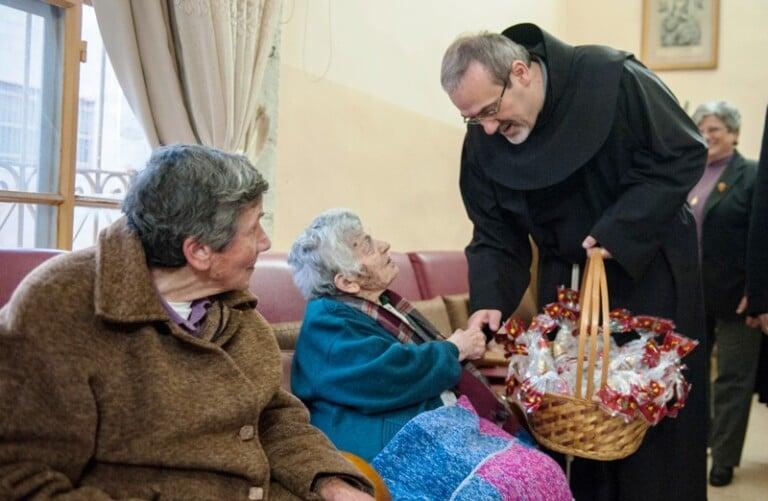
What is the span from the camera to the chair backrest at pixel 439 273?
369cm

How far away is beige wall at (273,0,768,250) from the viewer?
3.36 meters

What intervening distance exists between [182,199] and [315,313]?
2.41 feet

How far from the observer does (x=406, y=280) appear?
11.5 ft

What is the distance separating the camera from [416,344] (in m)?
2.21

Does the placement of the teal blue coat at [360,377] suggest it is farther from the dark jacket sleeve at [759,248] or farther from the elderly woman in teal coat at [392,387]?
the dark jacket sleeve at [759,248]

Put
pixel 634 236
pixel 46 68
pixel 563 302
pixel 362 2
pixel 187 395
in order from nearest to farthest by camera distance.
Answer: pixel 187 395
pixel 634 236
pixel 563 302
pixel 46 68
pixel 362 2

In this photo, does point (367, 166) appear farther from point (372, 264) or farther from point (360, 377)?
point (360, 377)

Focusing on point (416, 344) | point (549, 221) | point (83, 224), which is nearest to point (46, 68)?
point (83, 224)

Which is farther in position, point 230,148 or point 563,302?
point 230,148

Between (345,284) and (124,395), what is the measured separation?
3.11 ft

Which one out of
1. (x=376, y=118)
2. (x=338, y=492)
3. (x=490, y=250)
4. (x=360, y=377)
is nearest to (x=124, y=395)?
(x=338, y=492)

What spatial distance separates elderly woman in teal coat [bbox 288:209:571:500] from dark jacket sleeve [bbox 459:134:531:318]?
0.18 meters

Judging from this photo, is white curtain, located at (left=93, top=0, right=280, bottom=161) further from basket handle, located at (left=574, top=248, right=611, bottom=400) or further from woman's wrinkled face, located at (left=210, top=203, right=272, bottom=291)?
basket handle, located at (left=574, top=248, right=611, bottom=400)

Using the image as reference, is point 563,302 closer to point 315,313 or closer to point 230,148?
point 315,313
